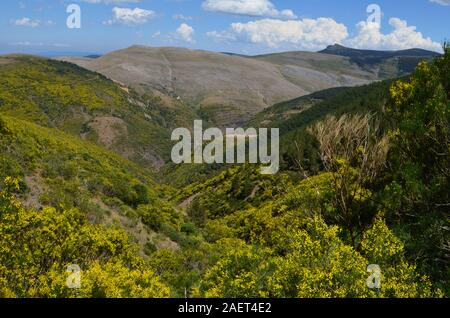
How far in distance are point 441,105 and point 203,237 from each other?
106 ft

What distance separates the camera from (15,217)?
49.6ft

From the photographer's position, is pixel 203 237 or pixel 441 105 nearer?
pixel 441 105

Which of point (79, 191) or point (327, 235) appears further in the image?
point (79, 191)

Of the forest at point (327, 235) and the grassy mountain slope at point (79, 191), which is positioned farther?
the grassy mountain slope at point (79, 191)

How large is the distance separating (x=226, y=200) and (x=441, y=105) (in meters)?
70.1

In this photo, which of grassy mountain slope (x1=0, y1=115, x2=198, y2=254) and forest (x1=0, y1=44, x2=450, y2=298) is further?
grassy mountain slope (x1=0, y1=115, x2=198, y2=254)

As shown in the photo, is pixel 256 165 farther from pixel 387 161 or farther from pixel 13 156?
A: pixel 387 161

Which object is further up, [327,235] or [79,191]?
[327,235]

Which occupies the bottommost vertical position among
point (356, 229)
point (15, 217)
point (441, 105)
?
point (356, 229)
